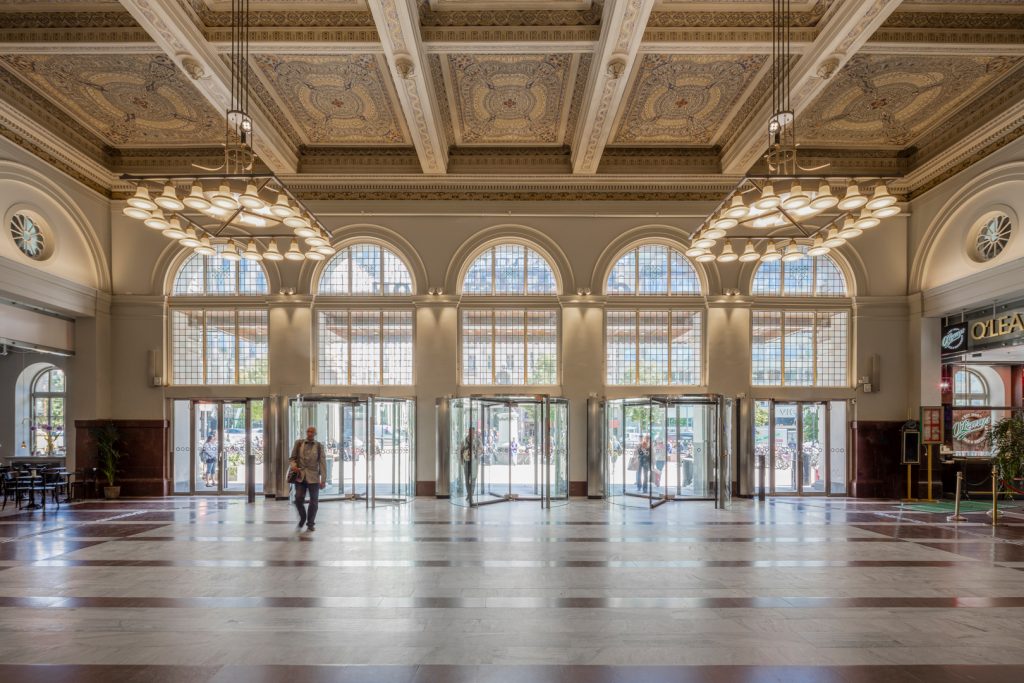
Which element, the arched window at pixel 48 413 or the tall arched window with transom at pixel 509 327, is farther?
the arched window at pixel 48 413

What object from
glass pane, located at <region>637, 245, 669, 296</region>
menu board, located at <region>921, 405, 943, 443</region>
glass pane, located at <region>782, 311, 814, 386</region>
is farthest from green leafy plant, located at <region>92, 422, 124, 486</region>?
menu board, located at <region>921, 405, 943, 443</region>

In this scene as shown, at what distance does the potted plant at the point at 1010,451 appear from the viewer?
10688 millimetres

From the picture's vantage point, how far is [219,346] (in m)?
14.9

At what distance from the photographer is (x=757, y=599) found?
630cm

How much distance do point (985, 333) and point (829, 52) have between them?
23.8ft

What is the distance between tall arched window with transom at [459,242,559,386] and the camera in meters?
14.7

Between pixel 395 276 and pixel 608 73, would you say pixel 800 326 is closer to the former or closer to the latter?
pixel 608 73

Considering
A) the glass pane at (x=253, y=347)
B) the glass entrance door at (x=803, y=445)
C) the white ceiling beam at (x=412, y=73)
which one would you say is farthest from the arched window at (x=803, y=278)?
the glass pane at (x=253, y=347)

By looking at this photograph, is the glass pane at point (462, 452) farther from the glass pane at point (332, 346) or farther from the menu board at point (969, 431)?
the menu board at point (969, 431)

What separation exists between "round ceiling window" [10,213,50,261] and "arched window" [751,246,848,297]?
15777 mm

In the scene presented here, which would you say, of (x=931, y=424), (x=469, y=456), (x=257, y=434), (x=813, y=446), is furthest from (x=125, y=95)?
(x=931, y=424)

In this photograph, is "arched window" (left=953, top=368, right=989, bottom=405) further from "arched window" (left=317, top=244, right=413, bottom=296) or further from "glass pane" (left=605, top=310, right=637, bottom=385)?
"arched window" (left=317, top=244, right=413, bottom=296)

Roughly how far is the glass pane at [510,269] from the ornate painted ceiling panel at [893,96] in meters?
6.65

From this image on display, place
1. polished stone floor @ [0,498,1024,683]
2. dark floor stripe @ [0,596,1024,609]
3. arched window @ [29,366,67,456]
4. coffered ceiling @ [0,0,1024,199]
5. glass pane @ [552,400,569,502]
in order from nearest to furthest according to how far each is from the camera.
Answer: polished stone floor @ [0,498,1024,683] → dark floor stripe @ [0,596,1024,609] → coffered ceiling @ [0,0,1024,199] → glass pane @ [552,400,569,502] → arched window @ [29,366,67,456]
